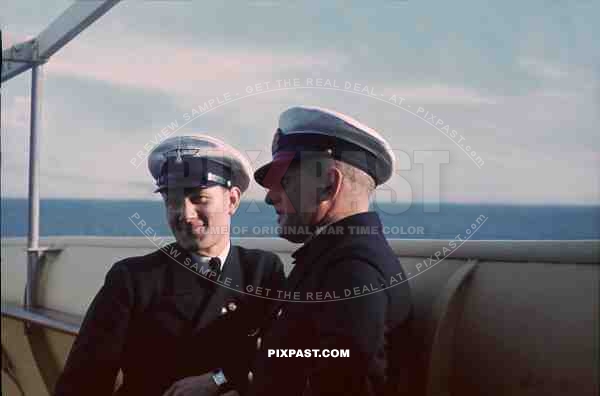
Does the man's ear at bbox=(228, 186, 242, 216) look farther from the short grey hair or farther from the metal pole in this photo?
the metal pole

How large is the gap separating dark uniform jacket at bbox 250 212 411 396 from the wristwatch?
0.06 m

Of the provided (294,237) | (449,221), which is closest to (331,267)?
(294,237)

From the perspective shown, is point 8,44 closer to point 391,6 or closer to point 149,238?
point 149,238

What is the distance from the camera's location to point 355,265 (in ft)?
4.73

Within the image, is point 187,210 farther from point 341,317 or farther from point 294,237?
point 341,317

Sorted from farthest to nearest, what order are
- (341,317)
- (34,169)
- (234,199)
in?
(34,169), (234,199), (341,317)

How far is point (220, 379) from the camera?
1.57 m

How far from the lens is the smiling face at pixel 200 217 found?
1555mm

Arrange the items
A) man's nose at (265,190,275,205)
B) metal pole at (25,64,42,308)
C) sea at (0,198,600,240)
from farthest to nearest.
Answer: metal pole at (25,64,42,308), man's nose at (265,190,275,205), sea at (0,198,600,240)

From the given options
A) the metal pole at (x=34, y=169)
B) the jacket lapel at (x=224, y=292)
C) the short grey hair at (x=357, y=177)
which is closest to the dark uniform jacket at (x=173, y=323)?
the jacket lapel at (x=224, y=292)

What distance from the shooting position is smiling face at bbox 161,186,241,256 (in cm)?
155

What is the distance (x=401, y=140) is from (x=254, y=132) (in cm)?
27

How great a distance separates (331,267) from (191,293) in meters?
0.30

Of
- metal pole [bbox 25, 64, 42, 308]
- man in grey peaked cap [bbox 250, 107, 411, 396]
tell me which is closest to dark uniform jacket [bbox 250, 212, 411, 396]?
man in grey peaked cap [bbox 250, 107, 411, 396]
